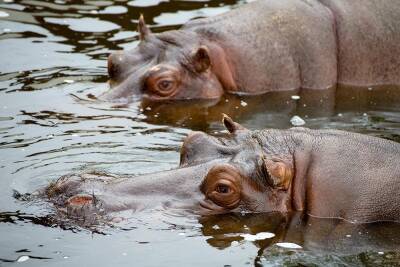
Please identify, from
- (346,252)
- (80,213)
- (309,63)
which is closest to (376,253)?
(346,252)

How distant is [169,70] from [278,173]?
12.4 feet

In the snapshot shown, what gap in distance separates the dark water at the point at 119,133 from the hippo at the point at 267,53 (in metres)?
0.19

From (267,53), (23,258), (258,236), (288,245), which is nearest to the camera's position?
(23,258)

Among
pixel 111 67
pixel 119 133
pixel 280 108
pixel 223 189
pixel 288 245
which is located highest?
pixel 223 189

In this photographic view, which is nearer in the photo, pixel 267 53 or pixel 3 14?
pixel 267 53

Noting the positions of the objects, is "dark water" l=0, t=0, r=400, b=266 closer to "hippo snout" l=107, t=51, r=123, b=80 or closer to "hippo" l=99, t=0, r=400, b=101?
"hippo" l=99, t=0, r=400, b=101

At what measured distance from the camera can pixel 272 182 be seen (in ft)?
22.6

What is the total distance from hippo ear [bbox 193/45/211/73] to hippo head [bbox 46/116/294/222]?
3253 mm

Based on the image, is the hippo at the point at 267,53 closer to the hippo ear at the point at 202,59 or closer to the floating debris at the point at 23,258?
the hippo ear at the point at 202,59

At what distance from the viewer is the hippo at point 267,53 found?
10.5m

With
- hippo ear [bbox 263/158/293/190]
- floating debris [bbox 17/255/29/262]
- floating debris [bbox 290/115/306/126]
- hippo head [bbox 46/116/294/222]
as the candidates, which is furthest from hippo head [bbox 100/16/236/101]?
floating debris [bbox 17/255/29/262]

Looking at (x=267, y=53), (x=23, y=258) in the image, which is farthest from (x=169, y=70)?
(x=23, y=258)

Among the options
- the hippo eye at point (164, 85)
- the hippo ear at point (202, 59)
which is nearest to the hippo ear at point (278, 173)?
the hippo ear at point (202, 59)

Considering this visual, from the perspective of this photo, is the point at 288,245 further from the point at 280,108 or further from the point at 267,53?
the point at 267,53
